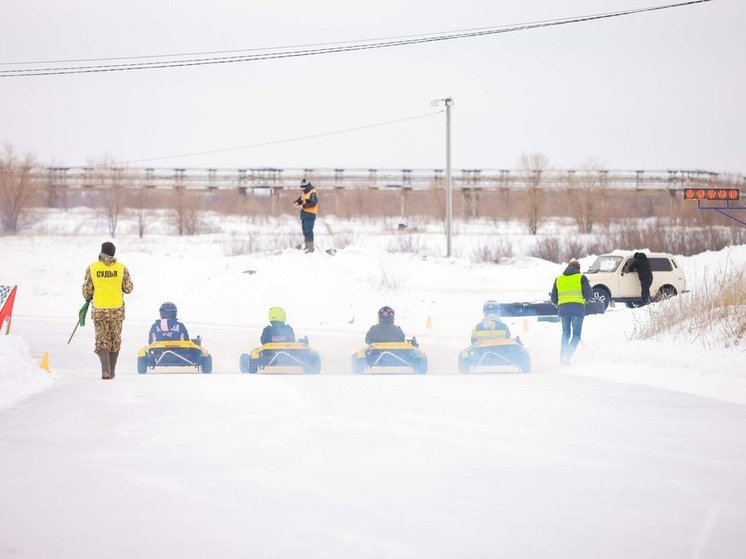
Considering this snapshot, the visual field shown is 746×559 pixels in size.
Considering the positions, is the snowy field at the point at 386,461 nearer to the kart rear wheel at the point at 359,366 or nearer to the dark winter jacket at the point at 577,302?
the dark winter jacket at the point at 577,302

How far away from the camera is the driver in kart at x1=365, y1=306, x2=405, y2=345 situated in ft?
56.4

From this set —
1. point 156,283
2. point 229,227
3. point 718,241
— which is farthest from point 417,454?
point 229,227

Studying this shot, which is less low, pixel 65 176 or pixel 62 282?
pixel 65 176

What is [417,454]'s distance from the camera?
868 centimetres

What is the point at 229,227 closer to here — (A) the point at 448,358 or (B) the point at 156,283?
(B) the point at 156,283

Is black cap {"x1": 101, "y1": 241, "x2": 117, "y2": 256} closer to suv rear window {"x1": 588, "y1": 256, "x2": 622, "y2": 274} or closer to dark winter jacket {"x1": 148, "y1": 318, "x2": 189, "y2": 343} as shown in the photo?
dark winter jacket {"x1": 148, "y1": 318, "x2": 189, "y2": 343}

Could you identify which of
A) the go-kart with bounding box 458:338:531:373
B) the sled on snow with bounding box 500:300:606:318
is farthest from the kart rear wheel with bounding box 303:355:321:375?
the sled on snow with bounding box 500:300:606:318

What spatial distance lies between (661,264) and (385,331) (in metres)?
16.3

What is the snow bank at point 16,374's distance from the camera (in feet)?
40.2

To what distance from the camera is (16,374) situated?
1309 cm

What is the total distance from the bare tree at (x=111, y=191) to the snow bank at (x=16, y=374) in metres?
45.4

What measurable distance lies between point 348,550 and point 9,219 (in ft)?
189

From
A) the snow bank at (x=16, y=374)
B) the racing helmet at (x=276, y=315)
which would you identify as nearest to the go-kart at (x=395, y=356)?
the racing helmet at (x=276, y=315)

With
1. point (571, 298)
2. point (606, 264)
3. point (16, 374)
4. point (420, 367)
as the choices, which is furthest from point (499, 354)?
point (606, 264)
